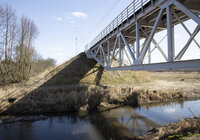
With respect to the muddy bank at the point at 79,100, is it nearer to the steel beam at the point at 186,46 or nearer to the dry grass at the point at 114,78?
the dry grass at the point at 114,78

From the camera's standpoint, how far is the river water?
8.27 m

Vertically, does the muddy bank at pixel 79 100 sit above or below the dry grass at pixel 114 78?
below

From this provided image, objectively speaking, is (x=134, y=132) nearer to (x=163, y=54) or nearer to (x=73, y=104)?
(x=163, y=54)

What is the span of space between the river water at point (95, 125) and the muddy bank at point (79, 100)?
1.41 m

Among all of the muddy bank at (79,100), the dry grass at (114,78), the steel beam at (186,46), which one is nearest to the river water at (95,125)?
the muddy bank at (79,100)

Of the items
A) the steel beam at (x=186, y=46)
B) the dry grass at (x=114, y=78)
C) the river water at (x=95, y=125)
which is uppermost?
the steel beam at (x=186, y=46)

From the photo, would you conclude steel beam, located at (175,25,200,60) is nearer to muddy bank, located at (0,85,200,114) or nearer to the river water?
the river water

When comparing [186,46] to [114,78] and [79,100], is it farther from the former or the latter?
[114,78]

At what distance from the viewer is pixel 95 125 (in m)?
9.72

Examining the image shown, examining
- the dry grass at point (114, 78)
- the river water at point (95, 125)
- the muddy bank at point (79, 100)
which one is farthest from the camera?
the dry grass at point (114, 78)

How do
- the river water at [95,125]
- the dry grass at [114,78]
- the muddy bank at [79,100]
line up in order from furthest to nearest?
1. the dry grass at [114,78]
2. the muddy bank at [79,100]
3. the river water at [95,125]

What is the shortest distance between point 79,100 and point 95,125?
4.39 m

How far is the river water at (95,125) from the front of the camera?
27.1 feet

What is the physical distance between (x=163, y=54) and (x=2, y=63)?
19.1 m
